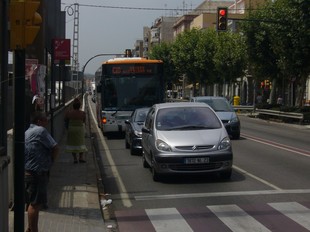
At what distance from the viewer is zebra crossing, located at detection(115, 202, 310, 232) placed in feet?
25.9

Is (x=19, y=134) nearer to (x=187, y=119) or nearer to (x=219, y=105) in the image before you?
(x=187, y=119)

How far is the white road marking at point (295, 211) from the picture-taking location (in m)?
8.20

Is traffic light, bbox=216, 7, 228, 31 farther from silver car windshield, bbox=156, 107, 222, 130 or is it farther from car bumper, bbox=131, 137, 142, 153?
silver car windshield, bbox=156, 107, 222, 130

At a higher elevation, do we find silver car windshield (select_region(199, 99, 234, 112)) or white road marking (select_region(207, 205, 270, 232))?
silver car windshield (select_region(199, 99, 234, 112))

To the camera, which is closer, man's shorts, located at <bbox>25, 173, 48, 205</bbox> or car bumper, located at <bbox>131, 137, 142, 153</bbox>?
man's shorts, located at <bbox>25, 173, 48, 205</bbox>

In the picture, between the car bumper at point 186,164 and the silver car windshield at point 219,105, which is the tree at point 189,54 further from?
the car bumper at point 186,164

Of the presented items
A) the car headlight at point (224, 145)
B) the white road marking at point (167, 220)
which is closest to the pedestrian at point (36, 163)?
the white road marking at point (167, 220)

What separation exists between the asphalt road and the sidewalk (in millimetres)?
348

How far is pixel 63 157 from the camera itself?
16.1 metres

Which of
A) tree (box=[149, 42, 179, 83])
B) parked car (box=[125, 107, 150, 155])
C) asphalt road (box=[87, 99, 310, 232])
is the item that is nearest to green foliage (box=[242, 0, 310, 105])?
parked car (box=[125, 107, 150, 155])

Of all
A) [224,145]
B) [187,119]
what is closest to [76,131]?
[187,119]

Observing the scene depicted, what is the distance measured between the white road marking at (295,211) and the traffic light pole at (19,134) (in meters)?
4.02

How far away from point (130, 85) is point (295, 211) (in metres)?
15.7

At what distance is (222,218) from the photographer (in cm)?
848
